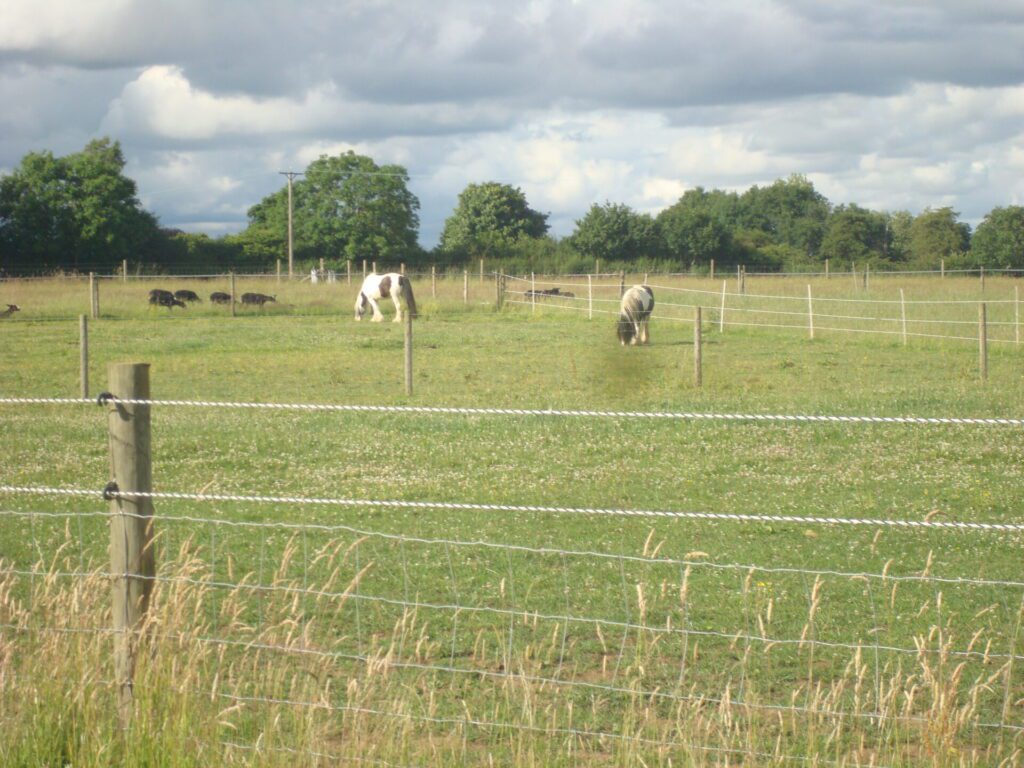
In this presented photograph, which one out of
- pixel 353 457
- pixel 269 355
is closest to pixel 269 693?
pixel 353 457

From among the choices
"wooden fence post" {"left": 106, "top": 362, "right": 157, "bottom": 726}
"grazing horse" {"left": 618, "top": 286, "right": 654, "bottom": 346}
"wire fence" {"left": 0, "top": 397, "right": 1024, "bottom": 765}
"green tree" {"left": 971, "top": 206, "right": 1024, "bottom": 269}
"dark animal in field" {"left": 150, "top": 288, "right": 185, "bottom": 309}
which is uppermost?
"green tree" {"left": 971, "top": 206, "right": 1024, "bottom": 269}

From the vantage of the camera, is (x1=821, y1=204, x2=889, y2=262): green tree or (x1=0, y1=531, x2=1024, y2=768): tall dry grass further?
(x1=821, y1=204, x2=889, y2=262): green tree

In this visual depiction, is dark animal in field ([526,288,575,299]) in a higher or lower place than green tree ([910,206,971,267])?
lower

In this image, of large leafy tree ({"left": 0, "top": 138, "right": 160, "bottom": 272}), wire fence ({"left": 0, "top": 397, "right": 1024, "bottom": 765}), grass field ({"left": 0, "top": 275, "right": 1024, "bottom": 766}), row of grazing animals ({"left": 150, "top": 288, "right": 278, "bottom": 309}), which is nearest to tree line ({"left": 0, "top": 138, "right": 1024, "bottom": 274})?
large leafy tree ({"left": 0, "top": 138, "right": 160, "bottom": 272})

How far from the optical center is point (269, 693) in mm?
4203

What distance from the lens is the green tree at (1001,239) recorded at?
5084cm

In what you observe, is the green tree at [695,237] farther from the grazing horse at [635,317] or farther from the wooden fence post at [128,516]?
the wooden fence post at [128,516]

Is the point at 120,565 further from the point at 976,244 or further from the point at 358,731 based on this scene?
the point at 976,244

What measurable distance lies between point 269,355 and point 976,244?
41.6 m

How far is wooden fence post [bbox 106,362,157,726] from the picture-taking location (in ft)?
12.9

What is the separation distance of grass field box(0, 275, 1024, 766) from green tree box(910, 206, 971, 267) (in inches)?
1693

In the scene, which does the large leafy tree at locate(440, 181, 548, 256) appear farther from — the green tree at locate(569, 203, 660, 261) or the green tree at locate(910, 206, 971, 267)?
the green tree at locate(910, 206, 971, 267)

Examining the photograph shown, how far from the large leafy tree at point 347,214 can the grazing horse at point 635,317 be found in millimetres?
45640

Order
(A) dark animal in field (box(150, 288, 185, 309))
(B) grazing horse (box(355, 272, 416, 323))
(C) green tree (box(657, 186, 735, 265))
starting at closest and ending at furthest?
1. (B) grazing horse (box(355, 272, 416, 323))
2. (A) dark animal in field (box(150, 288, 185, 309))
3. (C) green tree (box(657, 186, 735, 265))
